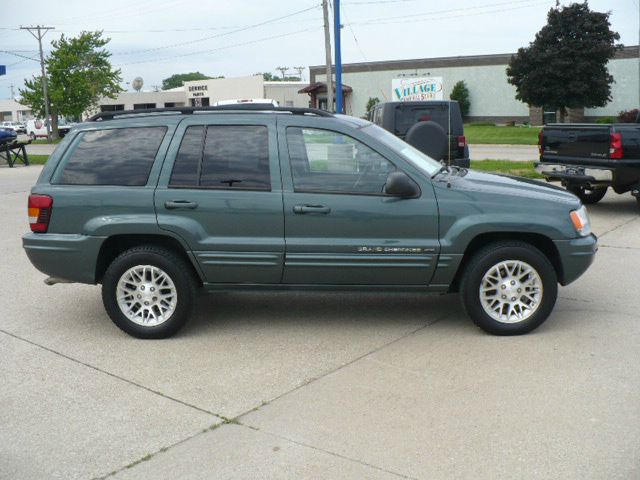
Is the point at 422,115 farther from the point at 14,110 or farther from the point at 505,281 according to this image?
the point at 14,110

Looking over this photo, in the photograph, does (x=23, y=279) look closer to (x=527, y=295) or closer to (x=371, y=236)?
(x=371, y=236)

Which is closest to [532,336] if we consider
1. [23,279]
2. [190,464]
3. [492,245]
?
[492,245]

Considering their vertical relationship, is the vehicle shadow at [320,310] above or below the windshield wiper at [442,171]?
below

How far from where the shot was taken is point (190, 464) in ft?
13.0

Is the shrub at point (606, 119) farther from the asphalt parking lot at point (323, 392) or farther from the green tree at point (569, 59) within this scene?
the asphalt parking lot at point (323, 392)

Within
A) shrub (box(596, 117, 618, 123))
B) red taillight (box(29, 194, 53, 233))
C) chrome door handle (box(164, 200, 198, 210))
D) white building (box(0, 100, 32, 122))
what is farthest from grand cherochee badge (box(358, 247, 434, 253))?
white building (box(0, 100, 32, 122))

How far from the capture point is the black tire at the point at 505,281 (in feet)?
19.3

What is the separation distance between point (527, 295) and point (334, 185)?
173cm

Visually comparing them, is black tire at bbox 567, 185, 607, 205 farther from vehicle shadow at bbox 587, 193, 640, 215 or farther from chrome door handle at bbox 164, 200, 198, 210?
chrome door handle at bbox 164, 200, 198, 210

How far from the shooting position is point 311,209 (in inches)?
232

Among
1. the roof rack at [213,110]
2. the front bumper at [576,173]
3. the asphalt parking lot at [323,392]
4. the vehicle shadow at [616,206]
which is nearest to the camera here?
the asphalt parking lot at [323,392]

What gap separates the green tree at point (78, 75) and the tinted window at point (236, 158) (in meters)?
56.4

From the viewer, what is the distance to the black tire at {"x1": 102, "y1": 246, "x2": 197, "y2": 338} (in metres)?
6.00

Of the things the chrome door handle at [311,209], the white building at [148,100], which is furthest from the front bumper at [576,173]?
the white building at [148,100]
